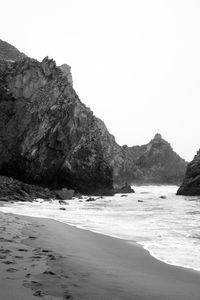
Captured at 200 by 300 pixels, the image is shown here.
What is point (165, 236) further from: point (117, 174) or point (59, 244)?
point (117, 174)

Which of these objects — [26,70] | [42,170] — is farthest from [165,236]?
[26,70]

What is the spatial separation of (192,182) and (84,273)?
53432 mm

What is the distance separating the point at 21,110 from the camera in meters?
46.0

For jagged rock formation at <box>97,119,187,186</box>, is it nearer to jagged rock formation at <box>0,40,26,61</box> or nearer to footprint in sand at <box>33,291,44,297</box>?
jagged rock formation at <box>0,40,26,61</box>

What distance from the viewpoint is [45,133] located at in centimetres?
4731

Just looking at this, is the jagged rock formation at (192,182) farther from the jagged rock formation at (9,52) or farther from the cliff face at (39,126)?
the jagged rock formation at (9,52)

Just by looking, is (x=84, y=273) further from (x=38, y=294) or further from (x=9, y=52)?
(x=9, y=52)

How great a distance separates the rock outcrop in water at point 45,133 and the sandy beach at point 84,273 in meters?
34.5

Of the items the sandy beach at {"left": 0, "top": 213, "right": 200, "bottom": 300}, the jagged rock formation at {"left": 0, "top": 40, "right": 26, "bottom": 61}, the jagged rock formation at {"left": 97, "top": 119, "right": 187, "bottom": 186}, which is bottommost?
the sandy beach at {"left": 0, "top": 213, "right": 200, "bottom": 300}

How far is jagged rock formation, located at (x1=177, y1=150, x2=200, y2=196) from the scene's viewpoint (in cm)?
5700

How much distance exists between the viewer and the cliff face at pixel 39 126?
4500cm

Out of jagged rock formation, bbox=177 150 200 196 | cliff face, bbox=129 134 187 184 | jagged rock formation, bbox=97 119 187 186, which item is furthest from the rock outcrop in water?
cliff face, bbox=129 134 187 184

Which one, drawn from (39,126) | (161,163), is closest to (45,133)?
(39,126)

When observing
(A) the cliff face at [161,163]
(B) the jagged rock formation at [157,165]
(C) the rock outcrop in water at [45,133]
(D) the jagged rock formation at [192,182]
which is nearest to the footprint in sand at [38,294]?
(C) the rock outcrop in water at [45,133]
